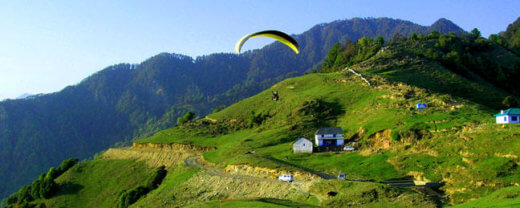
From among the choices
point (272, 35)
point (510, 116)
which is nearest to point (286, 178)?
point (272, 35)

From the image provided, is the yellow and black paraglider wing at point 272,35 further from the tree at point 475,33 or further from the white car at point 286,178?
the tree at point 475,33

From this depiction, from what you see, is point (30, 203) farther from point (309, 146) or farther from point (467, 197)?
point (467, 197)

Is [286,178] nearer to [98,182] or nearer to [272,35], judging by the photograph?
[272,35]

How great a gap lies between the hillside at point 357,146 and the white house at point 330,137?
2.26 metres

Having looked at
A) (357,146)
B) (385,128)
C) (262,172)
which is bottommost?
(262,172)

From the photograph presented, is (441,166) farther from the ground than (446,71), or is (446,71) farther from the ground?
(446,71)

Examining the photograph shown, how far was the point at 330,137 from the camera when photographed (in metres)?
64.6

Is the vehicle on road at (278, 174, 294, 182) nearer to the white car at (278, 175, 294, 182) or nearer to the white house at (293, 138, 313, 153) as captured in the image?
the white car at (278, 175, 294, 182)

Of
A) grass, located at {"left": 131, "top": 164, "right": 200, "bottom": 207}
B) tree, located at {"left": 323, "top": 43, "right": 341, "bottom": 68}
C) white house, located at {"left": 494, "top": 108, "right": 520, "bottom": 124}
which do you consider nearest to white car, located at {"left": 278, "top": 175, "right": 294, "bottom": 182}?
grass, located at {"left": 131, "top": 164, "right": 200, "bottom": 207}

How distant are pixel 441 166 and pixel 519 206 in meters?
20.2

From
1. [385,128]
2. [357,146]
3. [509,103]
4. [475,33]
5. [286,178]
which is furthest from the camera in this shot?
[475,33]

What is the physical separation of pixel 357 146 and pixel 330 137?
5809 mm

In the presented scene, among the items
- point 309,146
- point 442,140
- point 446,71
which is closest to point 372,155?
point 442,140

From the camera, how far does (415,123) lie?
57188 mm
